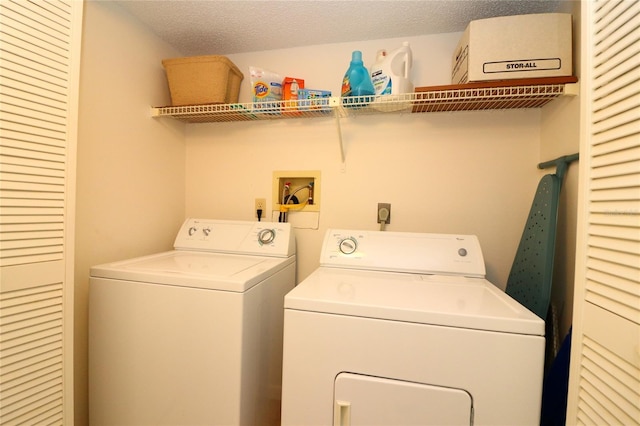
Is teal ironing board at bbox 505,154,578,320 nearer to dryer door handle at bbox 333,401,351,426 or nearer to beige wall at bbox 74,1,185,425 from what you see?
dryer door handle at bbox 333,401,351,426

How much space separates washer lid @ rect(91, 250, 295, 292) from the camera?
1063 millimetres

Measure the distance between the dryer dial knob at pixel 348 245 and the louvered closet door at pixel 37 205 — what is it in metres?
1.12

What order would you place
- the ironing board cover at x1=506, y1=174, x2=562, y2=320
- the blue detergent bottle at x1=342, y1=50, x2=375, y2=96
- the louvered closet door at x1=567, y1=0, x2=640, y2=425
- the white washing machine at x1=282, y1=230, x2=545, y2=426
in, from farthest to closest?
the blue detergent bottle at x1=342, y1=50, x2=375, y2=96 → the ironing board cover at x1=506, y1=174, x2=562, y2=320 → the white washing machine at x1=282, y1=230, x2=545, y2=426 → the louvered closet door at x1=567, y1=0, x2=640, y2=425

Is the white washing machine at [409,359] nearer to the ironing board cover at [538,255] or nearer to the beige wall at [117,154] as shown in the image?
the ironing board cover at [538,255]

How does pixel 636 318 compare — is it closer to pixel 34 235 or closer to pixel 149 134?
pixel 34 235

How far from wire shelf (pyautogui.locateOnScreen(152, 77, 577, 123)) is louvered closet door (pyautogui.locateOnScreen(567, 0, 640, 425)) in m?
0.57

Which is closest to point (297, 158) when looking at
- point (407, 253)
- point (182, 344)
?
point (407, 253)

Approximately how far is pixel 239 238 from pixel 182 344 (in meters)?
0.64

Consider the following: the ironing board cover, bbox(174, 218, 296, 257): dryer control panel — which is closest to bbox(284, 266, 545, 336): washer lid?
the ironing board cover

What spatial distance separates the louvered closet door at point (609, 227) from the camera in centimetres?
58

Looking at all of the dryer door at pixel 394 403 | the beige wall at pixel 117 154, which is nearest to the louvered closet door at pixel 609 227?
the dryer door at pixel 394 403

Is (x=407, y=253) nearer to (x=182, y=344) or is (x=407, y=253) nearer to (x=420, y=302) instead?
(x=420, y=302)

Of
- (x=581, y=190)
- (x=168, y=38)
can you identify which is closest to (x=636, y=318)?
(x=581, y=190)

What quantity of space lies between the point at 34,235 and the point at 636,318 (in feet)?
5.36
